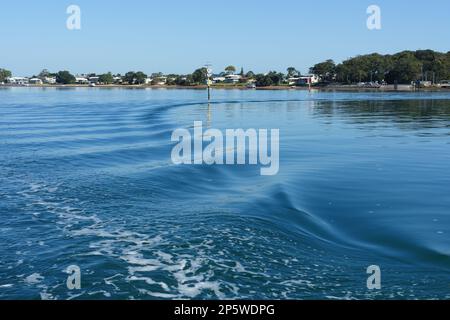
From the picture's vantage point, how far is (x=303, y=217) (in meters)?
14.3

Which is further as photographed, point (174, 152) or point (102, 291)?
point (174, 152)

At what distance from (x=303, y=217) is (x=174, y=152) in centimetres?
1517

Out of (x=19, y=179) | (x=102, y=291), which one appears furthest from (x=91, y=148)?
(x=102, y=291)

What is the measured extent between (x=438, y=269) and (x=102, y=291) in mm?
6979

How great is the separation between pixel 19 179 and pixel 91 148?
9.38 meters

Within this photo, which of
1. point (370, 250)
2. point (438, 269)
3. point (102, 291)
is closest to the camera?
point (102, 291)
